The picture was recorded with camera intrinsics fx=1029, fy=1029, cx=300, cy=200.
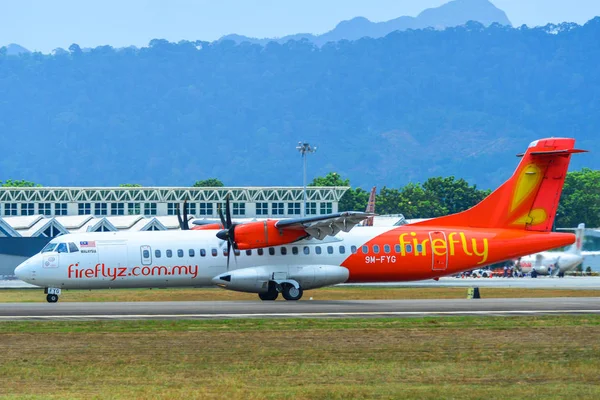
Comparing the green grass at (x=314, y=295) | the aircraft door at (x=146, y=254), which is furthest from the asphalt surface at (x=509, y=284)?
the aircraft door at (x=146, y=254)

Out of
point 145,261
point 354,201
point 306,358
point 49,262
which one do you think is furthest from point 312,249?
point 354,201

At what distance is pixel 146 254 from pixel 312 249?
6.77 m

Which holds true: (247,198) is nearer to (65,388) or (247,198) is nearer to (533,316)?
(533,316)

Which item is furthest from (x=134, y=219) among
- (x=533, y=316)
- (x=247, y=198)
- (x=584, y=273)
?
(x=533, y=316)

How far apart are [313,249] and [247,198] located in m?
88.2

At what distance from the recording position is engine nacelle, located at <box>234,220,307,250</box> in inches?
1585

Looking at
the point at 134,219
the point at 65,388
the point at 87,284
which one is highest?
the point at 134,219

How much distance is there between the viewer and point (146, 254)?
134 feet

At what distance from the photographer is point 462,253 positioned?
42156 millimetres

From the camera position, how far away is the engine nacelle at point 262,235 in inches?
1585

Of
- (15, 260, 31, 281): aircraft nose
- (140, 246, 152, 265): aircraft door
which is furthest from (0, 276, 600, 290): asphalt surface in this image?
(15, 260, 31, 281): aircraft nose

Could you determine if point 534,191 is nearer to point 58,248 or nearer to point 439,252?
point 439,252

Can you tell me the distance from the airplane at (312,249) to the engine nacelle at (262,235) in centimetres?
4

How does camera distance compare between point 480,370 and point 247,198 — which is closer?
Answer: point 480,370
